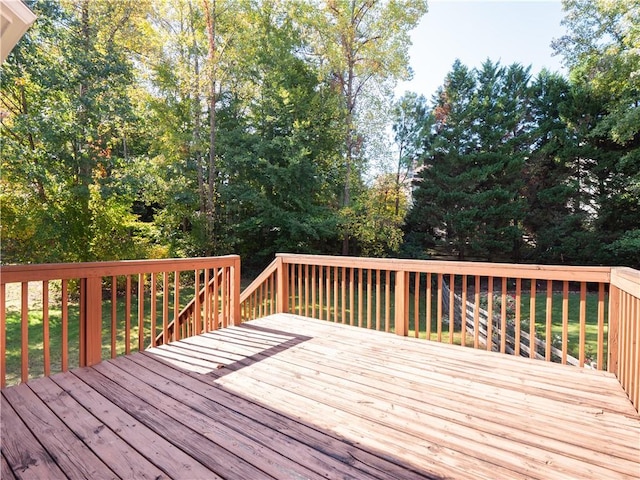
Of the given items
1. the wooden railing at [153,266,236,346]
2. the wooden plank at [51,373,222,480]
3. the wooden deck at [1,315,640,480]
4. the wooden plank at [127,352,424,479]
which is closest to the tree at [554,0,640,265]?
the wooden deck at [1,315,640,480]

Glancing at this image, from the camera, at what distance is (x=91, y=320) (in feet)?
8.35

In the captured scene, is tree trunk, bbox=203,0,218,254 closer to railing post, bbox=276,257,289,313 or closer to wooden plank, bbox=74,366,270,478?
railing post, bbox=276,257,289,313

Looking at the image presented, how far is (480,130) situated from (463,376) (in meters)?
12.2

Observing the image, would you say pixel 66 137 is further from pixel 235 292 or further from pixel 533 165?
pixel 533 165

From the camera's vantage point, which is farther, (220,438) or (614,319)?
(614,319)

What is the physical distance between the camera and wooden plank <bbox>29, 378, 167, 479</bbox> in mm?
1420

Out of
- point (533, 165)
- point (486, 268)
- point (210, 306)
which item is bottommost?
point (210, 306)

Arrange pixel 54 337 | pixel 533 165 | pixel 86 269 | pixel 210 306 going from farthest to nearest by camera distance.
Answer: pixel 533 165
pixel 54 337
pixel 210 306
pixel 86 269

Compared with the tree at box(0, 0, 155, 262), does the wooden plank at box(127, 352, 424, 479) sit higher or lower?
lower

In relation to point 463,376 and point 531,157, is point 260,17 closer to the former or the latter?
point 531,157

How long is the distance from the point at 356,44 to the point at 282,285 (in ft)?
30.9

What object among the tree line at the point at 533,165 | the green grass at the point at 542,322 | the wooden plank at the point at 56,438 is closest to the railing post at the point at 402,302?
the green grass at the point at 542,322

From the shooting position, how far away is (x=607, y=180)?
11375 mm

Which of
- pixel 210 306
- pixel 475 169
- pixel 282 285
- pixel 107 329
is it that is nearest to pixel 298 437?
pixel 210 306
